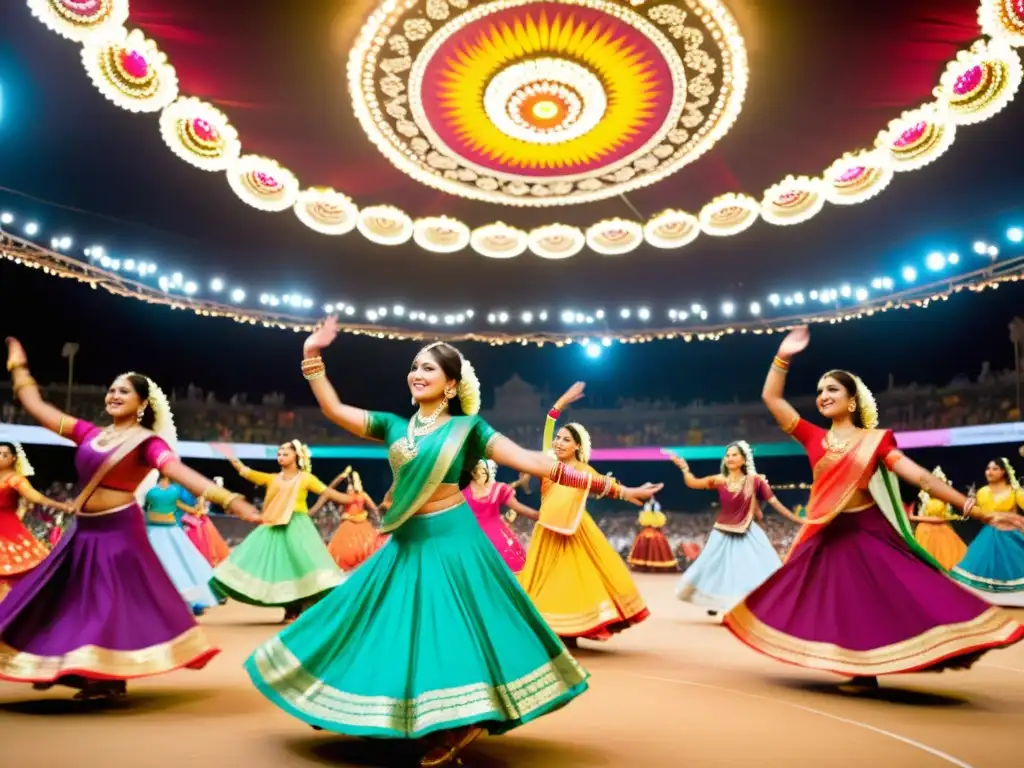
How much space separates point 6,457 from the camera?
267 inches

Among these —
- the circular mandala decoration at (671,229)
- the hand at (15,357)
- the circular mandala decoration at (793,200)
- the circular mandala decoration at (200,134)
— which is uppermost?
the circular mandala decoration at (200,134)

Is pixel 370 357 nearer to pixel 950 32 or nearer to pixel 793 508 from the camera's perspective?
pixel 793 508

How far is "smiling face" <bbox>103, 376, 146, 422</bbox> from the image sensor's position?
408 centimetres

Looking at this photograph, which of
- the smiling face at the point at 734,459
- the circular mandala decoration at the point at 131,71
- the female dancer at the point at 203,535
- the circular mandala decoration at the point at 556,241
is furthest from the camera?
the circular mandala decoration at the point at 556,241

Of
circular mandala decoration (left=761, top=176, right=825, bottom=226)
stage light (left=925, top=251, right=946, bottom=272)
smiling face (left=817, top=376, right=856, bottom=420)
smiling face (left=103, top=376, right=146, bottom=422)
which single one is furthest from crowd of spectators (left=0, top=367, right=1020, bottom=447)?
smiling face (left=103, top=376, right=146, bottom=422)

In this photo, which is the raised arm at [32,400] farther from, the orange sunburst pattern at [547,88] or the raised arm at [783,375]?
the orange sunburst pattern at [547,88]

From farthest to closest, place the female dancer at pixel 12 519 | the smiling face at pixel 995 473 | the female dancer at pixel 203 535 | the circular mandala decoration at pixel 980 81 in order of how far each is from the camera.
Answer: the female dancer at pixel 203 535 → the smiling face at pixel 995 473 → the circular mandala decoration at pixel 980 81 → the female dancer at pixel 12 519

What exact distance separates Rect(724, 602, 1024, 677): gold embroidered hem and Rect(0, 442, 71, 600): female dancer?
5651mm

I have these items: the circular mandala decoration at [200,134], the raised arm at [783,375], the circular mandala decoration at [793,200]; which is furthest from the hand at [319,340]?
the circular mandala decoration at [793,200]

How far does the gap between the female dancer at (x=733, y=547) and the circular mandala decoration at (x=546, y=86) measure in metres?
3.97

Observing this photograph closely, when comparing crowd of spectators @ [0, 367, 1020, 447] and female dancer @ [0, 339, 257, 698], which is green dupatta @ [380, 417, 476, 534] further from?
crowd of spectators @ [0, 367, 1020, 447]

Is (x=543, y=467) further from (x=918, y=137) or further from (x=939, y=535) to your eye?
(x=939, y=535)

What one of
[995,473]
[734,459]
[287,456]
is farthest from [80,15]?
[995,473]

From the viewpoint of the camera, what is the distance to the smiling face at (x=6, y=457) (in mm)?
6725
